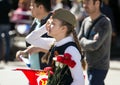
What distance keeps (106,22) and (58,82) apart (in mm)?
1286

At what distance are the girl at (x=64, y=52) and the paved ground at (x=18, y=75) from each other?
1022mm

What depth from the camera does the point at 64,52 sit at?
4.50 metres

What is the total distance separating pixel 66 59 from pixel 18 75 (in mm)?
2082

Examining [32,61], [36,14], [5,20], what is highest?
[5,20]

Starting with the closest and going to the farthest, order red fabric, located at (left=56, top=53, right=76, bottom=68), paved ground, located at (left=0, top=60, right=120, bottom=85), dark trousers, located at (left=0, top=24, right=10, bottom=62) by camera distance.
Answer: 1. red fabric, located at (left=56, top=53, right=76, bottom=68)
2. paved ground, located at (left=0, top=60, right=120, bottom=85)
3. dark trousers, located at (left=0, top=24, right=10, bottom=62)

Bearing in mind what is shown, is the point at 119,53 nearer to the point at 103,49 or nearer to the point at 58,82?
Answer: the point at 103,49

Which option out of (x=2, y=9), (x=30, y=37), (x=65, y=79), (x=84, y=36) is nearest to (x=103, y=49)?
(x=84, y=36)

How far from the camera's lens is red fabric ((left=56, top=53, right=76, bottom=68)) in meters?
4.38

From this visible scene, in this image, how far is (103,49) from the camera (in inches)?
219

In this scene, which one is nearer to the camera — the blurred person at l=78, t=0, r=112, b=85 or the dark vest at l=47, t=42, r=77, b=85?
the dark vest at l=47, t=42, r=77, b=85

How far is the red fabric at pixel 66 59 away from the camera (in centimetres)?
438

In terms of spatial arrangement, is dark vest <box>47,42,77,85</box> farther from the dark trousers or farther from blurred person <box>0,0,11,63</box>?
the dark trousers

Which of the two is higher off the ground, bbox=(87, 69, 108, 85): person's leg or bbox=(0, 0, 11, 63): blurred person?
bbox=(0, 0, 11, 63): blurred person

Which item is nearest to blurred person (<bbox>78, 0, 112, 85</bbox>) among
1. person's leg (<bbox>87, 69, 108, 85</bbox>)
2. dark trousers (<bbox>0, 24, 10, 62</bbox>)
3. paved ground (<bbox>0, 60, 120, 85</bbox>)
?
person's leg (<bbox>87, 69, 108, 85</bbox>)
